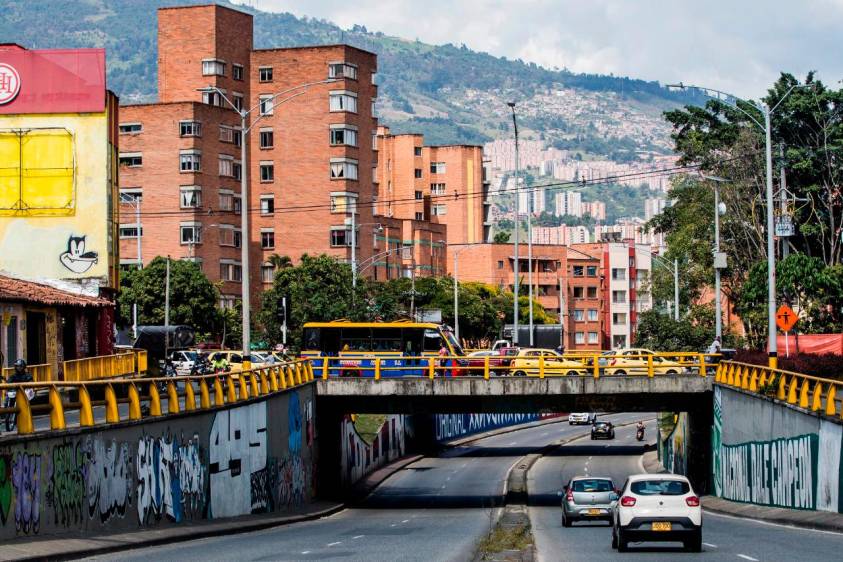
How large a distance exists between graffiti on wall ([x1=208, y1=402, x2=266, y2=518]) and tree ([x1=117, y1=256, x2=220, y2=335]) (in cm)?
5920

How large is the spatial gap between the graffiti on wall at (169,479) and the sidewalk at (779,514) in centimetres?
1549

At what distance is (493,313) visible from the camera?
469ft

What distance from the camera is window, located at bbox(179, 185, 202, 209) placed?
114m

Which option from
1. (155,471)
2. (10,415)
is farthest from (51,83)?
(10,415)

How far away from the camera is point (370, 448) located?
3201 inches

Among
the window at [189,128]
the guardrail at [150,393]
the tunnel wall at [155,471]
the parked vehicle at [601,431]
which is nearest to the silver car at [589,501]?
the tunnel wall at [155,471]

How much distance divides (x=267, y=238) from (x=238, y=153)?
7.62m

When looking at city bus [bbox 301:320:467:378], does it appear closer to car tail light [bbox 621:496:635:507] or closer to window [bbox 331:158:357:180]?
car tail light [bbox 621:496:635:507]

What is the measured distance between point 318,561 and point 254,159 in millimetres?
96386

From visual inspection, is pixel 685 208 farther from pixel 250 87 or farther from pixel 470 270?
pixel 470 270

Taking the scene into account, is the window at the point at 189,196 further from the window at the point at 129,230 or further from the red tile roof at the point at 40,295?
the red tile roof at the point at 40,295

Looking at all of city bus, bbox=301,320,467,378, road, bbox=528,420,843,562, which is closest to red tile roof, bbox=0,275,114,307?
city bus, bbox=301,320,467,378

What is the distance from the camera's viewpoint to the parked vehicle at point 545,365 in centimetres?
5803

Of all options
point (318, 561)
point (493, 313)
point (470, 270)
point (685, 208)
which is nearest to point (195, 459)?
point (318, 561)
